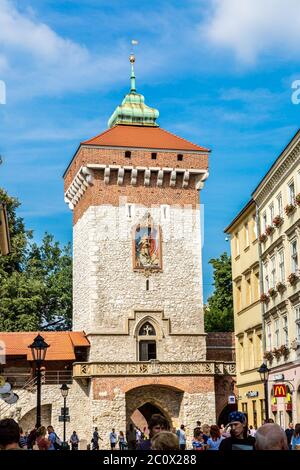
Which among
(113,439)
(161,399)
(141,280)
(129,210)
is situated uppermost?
(129,210)

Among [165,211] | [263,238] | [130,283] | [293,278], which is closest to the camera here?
[293,278]

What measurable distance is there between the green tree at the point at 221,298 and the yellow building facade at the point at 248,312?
16.2 m

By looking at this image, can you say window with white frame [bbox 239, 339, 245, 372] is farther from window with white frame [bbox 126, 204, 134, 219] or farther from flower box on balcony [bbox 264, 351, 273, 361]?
window with white frame [bbox 126, 204, 134, 219]

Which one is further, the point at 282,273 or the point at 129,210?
the point at 129,210

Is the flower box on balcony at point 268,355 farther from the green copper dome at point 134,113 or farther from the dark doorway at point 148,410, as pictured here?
the green copper dome at point 134,113

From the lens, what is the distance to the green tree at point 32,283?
5475 centimetres

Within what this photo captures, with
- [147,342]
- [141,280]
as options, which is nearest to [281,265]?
[147,342]

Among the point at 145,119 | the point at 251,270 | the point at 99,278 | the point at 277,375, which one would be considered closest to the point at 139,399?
the point at 99,278

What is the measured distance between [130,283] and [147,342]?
3222mm

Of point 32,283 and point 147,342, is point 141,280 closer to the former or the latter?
point 147,342

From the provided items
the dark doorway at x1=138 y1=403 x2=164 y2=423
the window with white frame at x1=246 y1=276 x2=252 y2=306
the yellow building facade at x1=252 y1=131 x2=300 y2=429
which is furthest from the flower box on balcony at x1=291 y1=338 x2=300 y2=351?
the dark doorway at x1=138 y1=403 x2=164 y2=423

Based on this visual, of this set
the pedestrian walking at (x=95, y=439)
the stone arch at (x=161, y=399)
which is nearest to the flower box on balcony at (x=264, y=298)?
the stone arch at (x=161, y=399)

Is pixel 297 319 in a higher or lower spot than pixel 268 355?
higher

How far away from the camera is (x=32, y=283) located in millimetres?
56062
